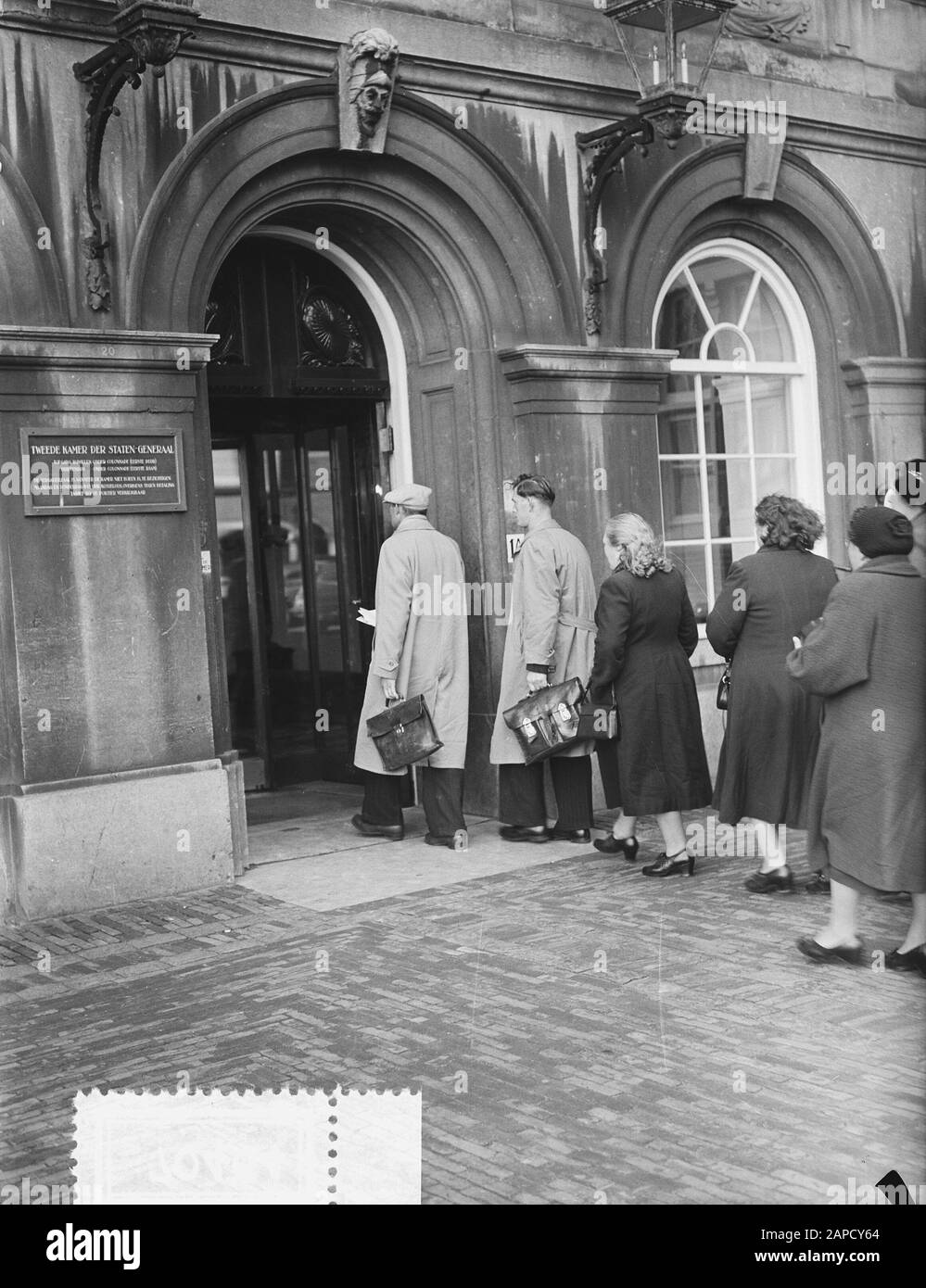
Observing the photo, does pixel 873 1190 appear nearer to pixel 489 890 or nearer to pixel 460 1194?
pixel 460 1194

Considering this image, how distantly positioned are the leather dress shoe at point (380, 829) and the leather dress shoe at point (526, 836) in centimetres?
59

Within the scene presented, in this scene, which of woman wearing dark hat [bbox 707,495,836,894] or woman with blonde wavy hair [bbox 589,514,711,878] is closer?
woman wearing dark hat [bbox 707,495,836,894]

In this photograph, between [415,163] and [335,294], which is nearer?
[415,163]

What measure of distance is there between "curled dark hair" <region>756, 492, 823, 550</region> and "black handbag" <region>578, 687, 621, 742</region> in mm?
1156

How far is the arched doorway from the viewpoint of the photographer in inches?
346

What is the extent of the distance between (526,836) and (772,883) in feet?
5.60

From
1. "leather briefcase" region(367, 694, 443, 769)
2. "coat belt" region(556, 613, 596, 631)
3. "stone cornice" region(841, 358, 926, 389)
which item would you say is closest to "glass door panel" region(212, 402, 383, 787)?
"leather briefcase" region(367, 694, 443, 769)

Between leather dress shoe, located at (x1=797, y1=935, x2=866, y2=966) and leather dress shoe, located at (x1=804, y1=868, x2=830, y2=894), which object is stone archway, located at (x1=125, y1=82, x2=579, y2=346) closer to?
leather dress shoe, located at (x1=804, y1=868, x2=830, y2=894)

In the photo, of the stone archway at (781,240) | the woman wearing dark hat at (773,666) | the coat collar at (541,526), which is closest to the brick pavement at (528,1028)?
the woman wearing dark hat at (773,666)

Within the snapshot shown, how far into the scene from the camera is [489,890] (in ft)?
23.4

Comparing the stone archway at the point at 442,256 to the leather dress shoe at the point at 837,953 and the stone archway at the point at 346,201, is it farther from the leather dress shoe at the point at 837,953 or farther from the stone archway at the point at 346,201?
the leather dress shoe at the point at 837,953

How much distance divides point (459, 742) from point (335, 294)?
2861 millimetres

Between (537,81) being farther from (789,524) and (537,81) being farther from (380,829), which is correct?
(380,829)
